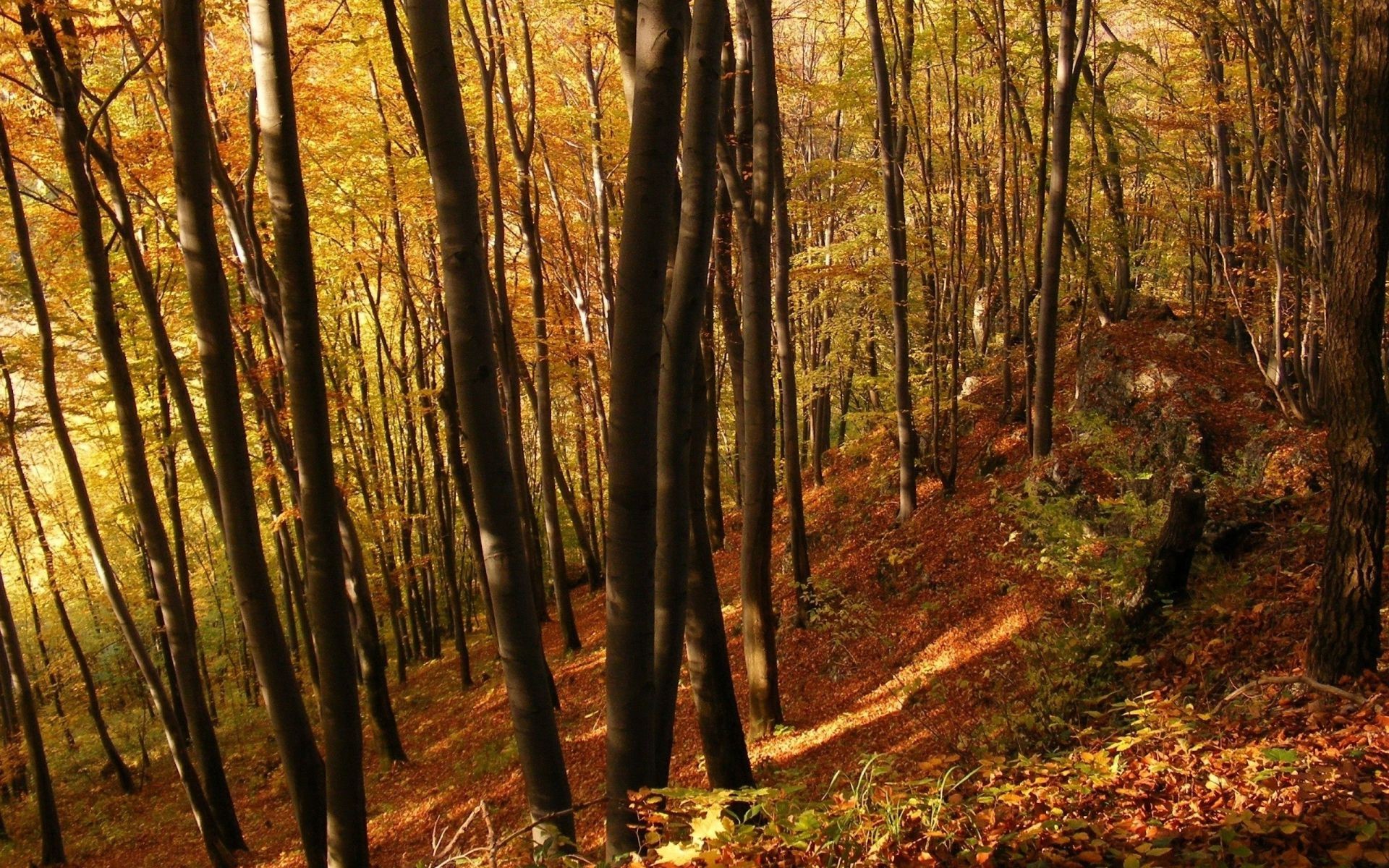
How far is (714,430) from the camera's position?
16.3m

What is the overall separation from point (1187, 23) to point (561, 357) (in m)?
11.6

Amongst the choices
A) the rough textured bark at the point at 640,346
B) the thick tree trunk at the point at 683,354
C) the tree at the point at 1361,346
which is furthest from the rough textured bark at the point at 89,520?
the tree at the point at 1361,346

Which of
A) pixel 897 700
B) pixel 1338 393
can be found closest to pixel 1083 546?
pixel 897 700

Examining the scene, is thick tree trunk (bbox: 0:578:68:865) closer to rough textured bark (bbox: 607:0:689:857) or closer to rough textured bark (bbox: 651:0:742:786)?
rough textured bark (bbox: 651:0:742:786)

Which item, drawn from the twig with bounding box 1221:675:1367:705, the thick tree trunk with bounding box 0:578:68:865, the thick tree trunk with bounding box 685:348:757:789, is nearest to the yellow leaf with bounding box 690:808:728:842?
the thick tree trunk with bounding box 685:348:757:789

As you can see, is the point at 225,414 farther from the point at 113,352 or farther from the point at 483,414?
the point at 113,352

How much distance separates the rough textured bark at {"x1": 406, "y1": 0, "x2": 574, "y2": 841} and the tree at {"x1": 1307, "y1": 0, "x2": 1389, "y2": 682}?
395 cm

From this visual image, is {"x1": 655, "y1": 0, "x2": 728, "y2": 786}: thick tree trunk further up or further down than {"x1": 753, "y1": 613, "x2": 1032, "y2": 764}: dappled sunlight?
further up

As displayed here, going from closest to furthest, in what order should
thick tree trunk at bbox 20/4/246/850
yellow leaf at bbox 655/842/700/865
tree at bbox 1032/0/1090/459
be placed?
yellow leaf at bbox 655/842/700/865 → thick tree trunk at bbox 20/4/246/850 → tree at bbox 1032/0/1090/459

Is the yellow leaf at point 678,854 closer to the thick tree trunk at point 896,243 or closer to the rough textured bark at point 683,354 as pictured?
the rough textured bark at point 683,354

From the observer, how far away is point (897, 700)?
9000 mm

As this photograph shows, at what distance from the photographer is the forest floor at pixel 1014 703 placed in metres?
3.27

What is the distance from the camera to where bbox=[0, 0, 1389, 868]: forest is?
141 inches

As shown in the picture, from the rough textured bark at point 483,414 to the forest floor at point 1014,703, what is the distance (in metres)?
0.57
